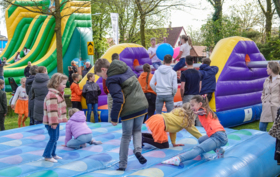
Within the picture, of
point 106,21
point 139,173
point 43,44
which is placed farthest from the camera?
point 106,21

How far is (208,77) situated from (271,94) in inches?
57.7

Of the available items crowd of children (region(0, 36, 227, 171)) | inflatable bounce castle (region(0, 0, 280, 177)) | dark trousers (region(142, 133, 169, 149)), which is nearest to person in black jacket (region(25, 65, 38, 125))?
crowd of children (region(0, 36, 227, 171))

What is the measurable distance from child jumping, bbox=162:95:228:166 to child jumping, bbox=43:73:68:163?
139cm

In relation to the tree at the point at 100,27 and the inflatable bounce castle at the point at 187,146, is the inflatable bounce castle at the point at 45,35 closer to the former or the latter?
the inflatable bounce castle at the point at 187,146

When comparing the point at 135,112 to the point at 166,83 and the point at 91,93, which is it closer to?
the point at 166,83

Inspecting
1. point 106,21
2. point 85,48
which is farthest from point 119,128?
point 106,21

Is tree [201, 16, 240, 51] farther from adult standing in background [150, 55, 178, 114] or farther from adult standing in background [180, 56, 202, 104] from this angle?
adult standing in background [150, 55, 178, 114]

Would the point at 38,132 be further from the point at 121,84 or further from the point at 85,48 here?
the point at 85,48

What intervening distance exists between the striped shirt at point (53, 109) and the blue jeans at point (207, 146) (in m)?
1.54

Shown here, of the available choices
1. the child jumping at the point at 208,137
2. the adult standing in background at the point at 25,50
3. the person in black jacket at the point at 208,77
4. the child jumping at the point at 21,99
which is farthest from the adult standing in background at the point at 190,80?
the adult standing in background at the point at 25,50

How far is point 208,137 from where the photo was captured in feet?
12.1

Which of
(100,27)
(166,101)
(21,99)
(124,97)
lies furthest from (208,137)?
(100,27)

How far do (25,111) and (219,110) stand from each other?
13.6 ft

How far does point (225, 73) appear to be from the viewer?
6.24 meters
